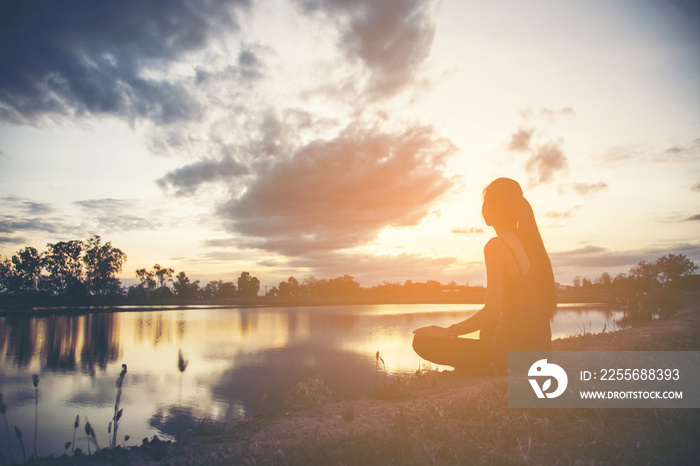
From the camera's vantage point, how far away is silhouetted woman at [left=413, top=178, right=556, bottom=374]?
13.5 feet

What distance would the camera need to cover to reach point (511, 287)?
13.6 feet

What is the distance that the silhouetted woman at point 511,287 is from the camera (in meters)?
4.12

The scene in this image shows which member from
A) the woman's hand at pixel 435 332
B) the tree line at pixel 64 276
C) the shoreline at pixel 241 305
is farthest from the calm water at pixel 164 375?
the tree line at pixel 64 276

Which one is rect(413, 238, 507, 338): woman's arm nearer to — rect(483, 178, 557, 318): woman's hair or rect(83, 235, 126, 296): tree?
rect(483, 178, 557, 318): woman's hair

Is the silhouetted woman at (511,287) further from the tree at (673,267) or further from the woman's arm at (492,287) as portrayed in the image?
the tree at (673,267)

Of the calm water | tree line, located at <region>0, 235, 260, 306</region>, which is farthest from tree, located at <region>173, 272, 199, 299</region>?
the calm water

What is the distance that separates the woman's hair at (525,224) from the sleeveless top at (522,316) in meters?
0.12

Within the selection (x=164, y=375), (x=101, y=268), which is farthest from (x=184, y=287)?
(x=164, y=375)

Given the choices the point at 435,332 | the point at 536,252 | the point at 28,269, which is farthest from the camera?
the point at 28,269

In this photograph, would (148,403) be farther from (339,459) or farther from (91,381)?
(339,459)

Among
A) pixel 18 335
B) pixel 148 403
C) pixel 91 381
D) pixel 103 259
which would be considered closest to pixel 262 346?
pixel 91 381

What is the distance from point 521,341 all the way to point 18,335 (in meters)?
26.2

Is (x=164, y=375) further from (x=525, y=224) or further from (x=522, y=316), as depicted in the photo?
(x=525, y=224)

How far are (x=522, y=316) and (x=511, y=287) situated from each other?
0.37m
